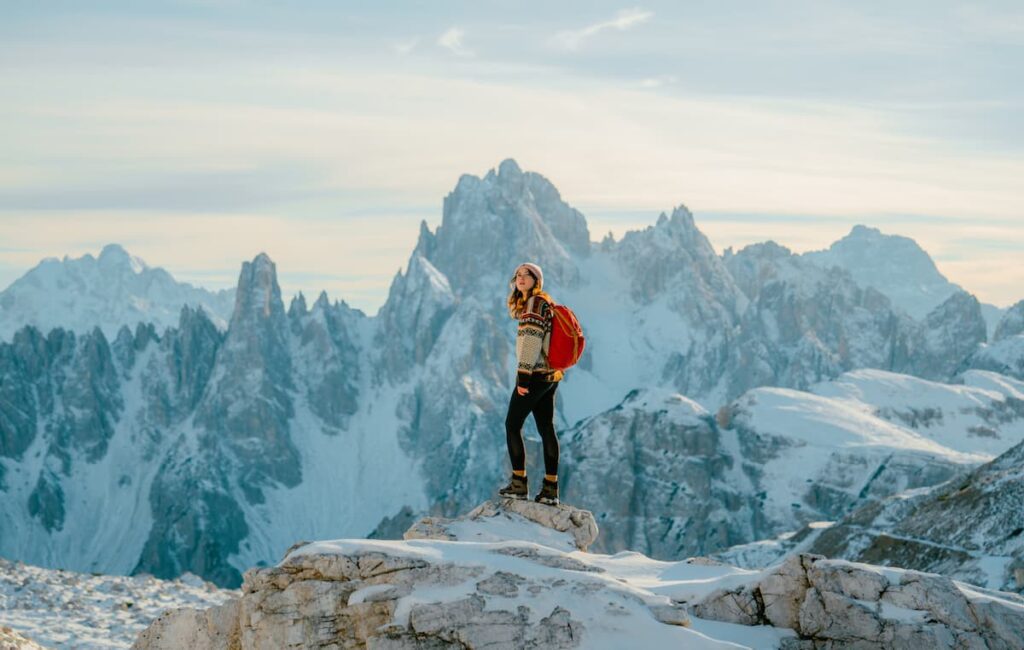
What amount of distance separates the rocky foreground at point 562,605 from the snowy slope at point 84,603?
1653cm

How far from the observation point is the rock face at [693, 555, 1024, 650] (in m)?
21.8

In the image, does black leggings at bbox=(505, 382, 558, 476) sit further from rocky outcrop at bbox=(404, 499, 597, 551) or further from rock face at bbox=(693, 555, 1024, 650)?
rock face at bbox=(693, 555, 1024, 650)

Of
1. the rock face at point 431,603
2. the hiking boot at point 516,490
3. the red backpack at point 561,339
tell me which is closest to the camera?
the rock face at point 431,603

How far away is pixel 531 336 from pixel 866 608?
8.79 meters

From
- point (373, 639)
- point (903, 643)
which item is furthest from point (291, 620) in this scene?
point (903, 643)

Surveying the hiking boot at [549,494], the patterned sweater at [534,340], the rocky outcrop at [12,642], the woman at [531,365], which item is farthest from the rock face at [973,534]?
the rocky outcrop at [12,642]

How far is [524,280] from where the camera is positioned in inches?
1105

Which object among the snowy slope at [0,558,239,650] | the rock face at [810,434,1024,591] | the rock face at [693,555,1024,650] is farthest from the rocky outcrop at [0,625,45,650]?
the rock face at [810,434,1024,591]

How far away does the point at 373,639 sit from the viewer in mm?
22172

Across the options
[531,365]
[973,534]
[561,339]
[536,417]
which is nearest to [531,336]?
[531,365]

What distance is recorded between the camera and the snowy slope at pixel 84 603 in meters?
39.2

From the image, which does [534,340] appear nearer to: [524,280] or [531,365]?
[531,365]

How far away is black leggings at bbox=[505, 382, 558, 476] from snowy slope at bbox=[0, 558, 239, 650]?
15172mm

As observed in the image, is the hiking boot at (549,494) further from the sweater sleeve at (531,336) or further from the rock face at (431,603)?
the rock face at (431,603)
